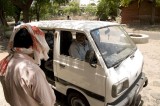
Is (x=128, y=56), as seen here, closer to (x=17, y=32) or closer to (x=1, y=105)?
(x=17, y=32)

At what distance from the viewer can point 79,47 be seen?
4887mm

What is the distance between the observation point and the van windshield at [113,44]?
4.28m

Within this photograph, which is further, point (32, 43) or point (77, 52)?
point (77, 52)

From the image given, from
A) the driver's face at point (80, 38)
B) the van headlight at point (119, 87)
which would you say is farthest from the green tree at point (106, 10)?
the van headlight at point (119, 87)

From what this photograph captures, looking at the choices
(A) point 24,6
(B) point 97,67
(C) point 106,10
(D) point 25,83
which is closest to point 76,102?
(B) point 97,67

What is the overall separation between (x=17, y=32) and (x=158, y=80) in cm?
553

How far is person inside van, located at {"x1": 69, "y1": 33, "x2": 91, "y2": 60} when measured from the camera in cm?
474

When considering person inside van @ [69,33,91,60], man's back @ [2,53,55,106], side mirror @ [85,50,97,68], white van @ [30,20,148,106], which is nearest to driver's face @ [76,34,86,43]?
person inside van @ [69,33,91,60]

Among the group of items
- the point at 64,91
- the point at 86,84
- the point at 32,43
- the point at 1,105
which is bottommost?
the point at 1,105

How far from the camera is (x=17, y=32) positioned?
2.51 metres

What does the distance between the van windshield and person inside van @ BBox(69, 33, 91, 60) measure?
0.36 m

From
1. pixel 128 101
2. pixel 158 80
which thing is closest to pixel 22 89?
pixel 128 101

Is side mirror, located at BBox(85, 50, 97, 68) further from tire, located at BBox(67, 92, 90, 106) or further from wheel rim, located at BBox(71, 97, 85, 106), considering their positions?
wheel rim, located at BBox(71, 97, 85, 106)

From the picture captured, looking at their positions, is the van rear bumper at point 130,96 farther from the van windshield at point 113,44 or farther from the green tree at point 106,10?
the green tree at point 106,10
